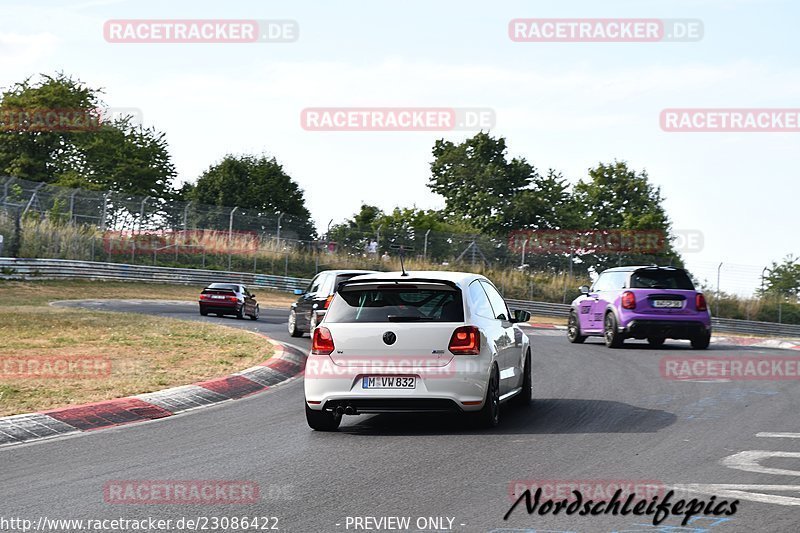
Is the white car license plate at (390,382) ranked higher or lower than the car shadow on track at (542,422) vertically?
higher

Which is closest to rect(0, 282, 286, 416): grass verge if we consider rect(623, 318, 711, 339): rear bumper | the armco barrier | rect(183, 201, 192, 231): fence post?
rect(623, 318, 711, 339): rear bumper

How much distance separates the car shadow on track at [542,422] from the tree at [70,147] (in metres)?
67.1

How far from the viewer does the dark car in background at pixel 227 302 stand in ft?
117

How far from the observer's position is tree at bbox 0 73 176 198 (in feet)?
257

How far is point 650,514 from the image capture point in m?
7.09

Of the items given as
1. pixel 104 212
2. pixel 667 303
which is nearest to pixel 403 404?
pixel 667 303

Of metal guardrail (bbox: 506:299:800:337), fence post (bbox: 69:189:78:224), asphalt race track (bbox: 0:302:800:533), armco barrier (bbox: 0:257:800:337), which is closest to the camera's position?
asphalt race track (bbox: 0:302:800:533)

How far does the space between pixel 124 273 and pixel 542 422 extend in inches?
1599

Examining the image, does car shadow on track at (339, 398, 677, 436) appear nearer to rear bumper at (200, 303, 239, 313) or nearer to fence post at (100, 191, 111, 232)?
rear bumper at (200, 303, 239, 313)

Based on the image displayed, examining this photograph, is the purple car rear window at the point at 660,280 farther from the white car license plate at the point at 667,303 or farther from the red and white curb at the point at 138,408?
the red and white curb at the point at 138,408

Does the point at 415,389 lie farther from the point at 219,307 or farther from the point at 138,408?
the point at 219,307

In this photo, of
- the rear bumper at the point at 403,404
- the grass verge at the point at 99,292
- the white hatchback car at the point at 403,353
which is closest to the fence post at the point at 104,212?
the grass verge at the point at 99,292

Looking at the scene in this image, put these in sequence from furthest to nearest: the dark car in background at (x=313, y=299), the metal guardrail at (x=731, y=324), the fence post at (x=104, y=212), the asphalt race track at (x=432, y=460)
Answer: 1. the fence post at (x=104, y=212)
2. the metal guardrail at (x=731, y=324)
3. the dark car in background at (x=313, y=299)
4. the asphalt race track at (x=432, y=460)

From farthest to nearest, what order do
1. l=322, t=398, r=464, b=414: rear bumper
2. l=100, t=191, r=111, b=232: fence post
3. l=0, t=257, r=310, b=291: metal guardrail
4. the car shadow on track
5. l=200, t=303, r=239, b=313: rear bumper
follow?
l=100, t=191, r=111, b=232: fence post < l=0, t=257, r=310, b=291: metal guardrail < l=200, t=303, r=239, b=313: rear bumper < the car shadow on track < l=322, t=398, r=464, b=414: rear bumper
